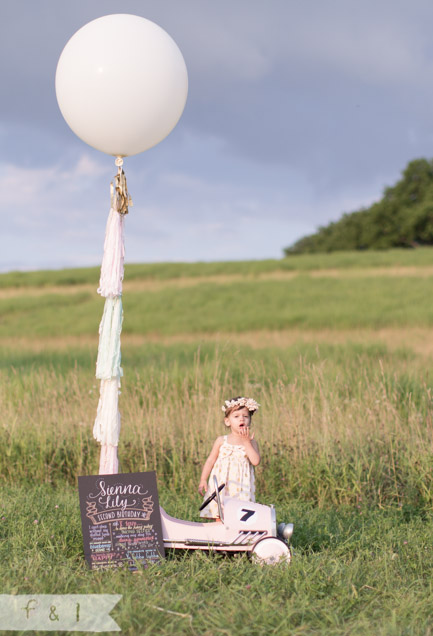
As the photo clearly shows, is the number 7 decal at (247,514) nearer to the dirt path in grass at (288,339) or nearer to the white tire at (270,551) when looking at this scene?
the white tire at (270,551)

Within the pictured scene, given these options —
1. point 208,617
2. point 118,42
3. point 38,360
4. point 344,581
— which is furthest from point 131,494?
point 38,360

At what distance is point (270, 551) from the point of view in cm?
327

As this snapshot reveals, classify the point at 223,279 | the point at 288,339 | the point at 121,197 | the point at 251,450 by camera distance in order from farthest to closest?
1. the point at 223,279
2. the point at 288,339
3. the point at 251,450
4. the point at 121,197

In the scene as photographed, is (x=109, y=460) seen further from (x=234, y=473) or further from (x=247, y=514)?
(x=247, y=514)

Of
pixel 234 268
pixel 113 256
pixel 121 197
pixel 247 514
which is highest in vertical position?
pixel 234 268

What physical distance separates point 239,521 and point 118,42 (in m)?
2.75

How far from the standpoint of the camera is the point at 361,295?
17625 millimetres

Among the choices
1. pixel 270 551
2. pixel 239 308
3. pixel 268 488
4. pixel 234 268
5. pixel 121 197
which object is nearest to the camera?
pixel 270 551

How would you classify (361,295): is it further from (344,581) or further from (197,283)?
(344,581)

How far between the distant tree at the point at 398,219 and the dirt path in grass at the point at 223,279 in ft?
45.7

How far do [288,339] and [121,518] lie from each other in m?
9.49

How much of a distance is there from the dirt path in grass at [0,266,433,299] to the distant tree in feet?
45.7

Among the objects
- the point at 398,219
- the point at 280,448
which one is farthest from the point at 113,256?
the point at 398,219

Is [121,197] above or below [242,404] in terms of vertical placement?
above
